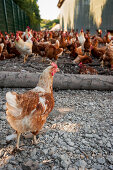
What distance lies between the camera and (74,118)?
9.44ft

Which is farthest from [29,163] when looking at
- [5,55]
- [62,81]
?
[5,55]

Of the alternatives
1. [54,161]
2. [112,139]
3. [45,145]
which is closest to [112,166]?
[112,139]

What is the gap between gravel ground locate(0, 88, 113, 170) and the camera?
1.90 m

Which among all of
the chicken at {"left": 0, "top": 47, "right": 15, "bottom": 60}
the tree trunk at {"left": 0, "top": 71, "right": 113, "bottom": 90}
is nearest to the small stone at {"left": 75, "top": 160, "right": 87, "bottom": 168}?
the tree trunk at {"left": 0, "top": 71, "right": 113, "bottom": 90}

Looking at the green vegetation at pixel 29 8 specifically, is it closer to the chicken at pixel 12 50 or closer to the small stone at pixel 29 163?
the chicken at pixel 12 50

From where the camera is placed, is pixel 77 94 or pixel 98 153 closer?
pixel 98 153

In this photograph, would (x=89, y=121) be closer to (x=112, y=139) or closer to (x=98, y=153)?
(x=112, y=139)

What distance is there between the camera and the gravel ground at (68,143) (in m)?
1.90

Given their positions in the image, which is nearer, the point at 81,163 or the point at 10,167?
the point at 10,167

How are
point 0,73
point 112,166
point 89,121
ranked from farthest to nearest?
point 0,73, point 89,121, point 112,166

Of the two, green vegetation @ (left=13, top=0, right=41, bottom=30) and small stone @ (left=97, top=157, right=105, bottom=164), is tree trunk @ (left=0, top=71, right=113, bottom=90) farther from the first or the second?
green vegetation @ (left=13, top=0, right=41, bottom=30)

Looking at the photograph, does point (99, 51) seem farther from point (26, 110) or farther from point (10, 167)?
point (10, 167)

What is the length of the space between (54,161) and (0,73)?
287 centimetres

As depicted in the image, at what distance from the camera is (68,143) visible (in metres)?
2.25
